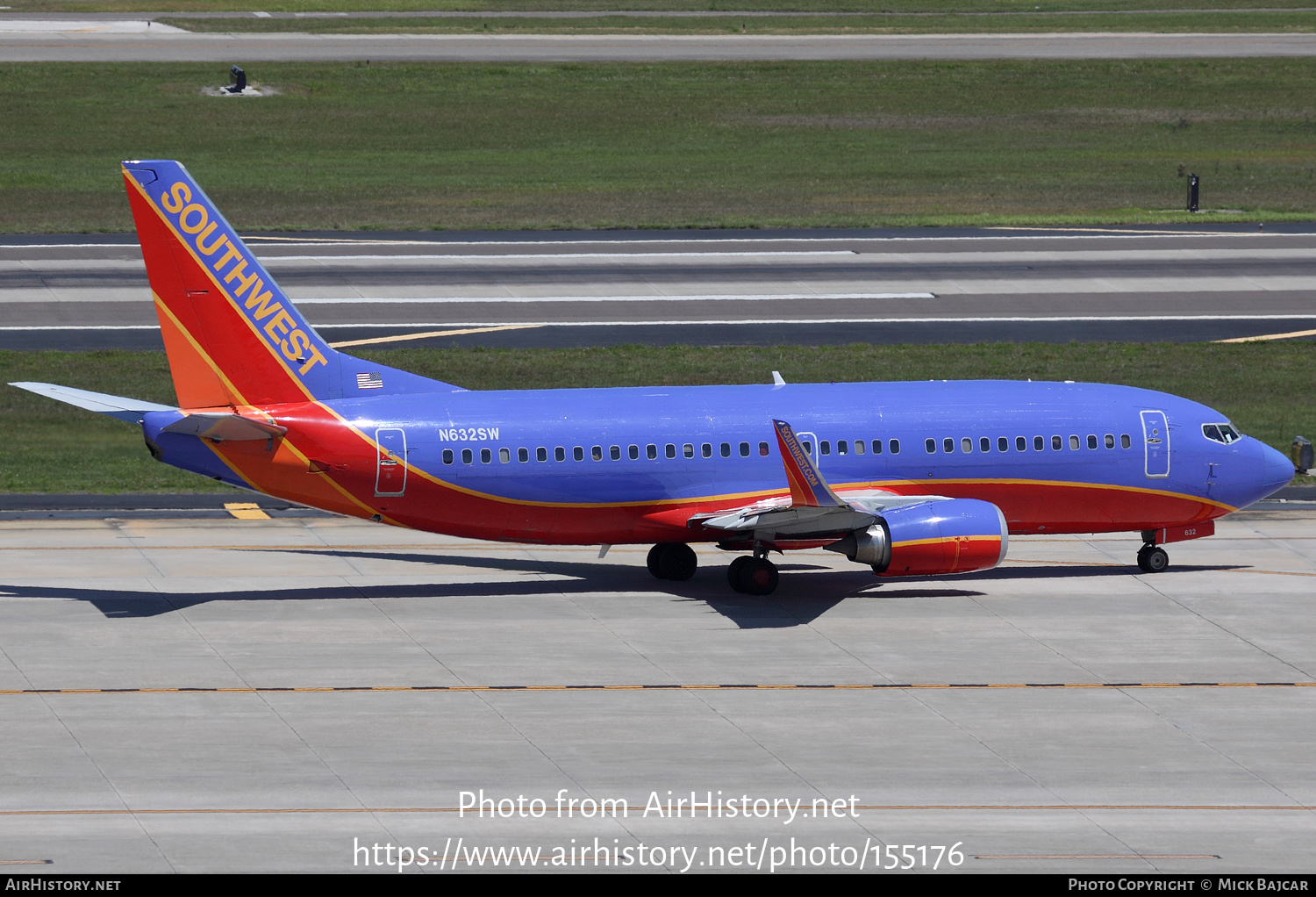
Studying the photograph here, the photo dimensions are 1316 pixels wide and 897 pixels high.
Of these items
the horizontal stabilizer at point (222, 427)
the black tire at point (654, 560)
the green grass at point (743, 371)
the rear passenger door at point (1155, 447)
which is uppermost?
the horizontal stabilizer at point (222, 427)

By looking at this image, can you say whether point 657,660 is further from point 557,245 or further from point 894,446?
point 557,245

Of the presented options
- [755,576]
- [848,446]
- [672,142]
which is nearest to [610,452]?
[755,576]

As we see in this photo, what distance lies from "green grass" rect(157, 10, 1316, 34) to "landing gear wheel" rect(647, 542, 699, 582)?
97579mm

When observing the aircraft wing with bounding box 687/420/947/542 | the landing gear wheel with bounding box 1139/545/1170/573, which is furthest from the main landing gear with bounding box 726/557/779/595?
Result: the landing gear wheel with bounding box 1139/545/1170/573

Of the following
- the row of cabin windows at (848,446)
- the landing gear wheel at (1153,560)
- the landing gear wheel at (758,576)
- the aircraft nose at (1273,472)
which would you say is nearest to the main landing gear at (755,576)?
the landing gear wheel at (758,576)

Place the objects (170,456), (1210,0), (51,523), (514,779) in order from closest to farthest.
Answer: (514,779)
(170,456)
(51,523)
(1210,0)

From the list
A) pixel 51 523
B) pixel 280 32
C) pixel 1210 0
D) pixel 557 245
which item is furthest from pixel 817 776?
pixel 1210 0

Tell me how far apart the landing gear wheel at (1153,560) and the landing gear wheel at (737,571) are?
31.6 feet

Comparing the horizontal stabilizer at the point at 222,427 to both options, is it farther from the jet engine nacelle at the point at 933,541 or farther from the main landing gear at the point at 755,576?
the jet engine nacelle at the point at 933,541

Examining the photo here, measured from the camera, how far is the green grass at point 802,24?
133250 mm

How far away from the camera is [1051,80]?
11875 cm

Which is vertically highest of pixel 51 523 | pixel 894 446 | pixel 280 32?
pixel 280 32

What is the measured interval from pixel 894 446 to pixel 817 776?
12.7 meters

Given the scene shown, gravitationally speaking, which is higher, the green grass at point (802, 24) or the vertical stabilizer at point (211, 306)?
the green grass at point (802, 24)
